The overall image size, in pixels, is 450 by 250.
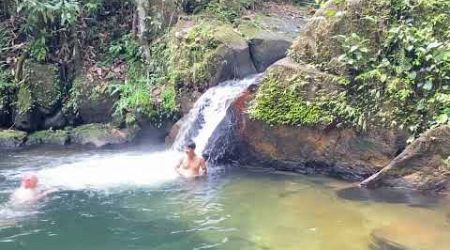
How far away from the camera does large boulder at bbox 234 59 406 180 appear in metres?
8.73

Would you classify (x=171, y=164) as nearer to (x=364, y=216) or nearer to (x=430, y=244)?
(x=364, y=216)

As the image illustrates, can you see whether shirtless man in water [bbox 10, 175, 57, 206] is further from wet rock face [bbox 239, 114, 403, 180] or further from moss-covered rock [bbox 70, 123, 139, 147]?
moss-covered rock [bbox 70, 123, 139, 147]

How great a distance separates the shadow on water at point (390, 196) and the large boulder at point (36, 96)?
7.64m

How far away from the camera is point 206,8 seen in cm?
1391

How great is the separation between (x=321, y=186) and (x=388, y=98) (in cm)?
172

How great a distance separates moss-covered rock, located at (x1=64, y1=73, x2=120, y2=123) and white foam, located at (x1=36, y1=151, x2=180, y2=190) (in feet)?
7.08

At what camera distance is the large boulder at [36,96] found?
42.3 ft

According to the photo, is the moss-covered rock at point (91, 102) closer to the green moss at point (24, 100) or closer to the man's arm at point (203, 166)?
the green moss at point (24, 100)

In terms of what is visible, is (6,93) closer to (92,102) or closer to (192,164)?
(92,102)

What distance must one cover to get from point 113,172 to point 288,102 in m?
3.14

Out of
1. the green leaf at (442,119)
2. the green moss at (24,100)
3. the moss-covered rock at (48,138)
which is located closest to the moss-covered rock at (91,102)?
the moss-covered rock at (48,138)

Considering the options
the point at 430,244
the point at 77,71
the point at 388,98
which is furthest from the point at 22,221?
the point at 77,71

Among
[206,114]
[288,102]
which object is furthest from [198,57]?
[288,102]

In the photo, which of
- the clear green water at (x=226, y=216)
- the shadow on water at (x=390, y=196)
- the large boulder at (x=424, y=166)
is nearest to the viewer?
the clear green water at (x=226, y=216)
